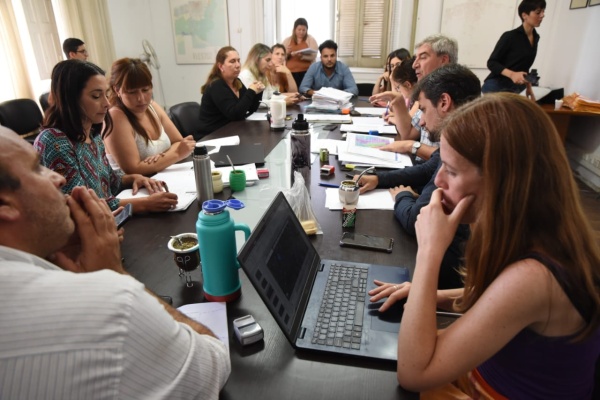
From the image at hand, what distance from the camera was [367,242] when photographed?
3.89 ft

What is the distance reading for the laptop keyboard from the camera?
0.81 m

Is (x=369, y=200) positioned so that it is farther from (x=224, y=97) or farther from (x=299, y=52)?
(x=299, y=52)

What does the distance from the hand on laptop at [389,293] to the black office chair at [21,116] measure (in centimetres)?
296

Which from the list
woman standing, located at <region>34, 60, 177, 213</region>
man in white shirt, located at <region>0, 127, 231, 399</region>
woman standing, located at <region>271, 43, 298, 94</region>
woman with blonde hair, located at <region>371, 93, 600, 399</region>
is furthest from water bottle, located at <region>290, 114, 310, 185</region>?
woman standing, located at <region>271, 43, 298, 94</region>

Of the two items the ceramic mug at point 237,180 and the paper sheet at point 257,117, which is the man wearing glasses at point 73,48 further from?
the ceramic mug at point 237,180

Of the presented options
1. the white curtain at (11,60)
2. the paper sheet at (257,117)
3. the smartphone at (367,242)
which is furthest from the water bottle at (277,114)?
the white curtain at (11,60)

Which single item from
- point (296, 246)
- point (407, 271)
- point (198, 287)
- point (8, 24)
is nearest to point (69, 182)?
point (198, 287)

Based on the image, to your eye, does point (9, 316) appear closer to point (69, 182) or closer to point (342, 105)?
point (69, 182)

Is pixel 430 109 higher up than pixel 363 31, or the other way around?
pixel 363 31

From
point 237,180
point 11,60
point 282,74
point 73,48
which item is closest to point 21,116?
point 11,60

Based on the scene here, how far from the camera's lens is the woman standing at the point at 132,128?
6.24ft

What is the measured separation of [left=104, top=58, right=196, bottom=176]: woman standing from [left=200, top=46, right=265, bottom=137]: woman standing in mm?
849

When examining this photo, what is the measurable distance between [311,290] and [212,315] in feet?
0.77

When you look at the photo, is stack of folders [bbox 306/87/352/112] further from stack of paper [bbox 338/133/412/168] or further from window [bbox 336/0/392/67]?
window [bbox 336/0/392/67]
